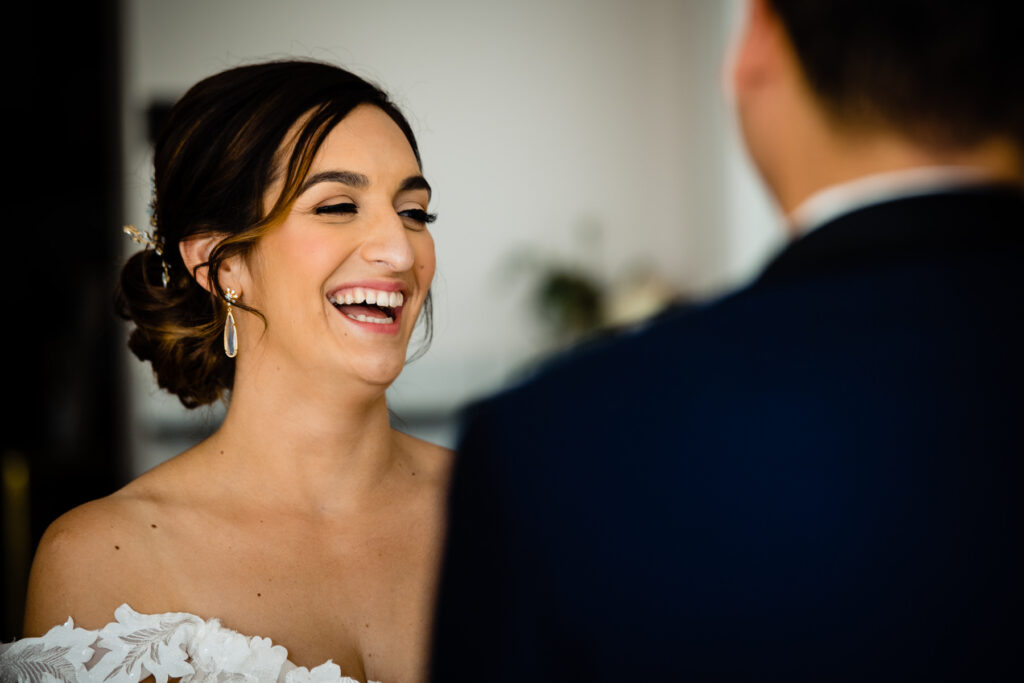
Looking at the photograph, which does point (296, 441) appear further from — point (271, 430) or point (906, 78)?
point (906, 78)

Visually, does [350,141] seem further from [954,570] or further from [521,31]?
[521,31]

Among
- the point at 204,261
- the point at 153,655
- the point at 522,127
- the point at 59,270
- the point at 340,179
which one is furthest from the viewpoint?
the point at 522,127

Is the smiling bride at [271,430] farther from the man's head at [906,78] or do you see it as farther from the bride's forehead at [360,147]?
the man's head at [906,78]

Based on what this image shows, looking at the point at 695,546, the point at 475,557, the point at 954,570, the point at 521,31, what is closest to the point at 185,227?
the point at 475,557

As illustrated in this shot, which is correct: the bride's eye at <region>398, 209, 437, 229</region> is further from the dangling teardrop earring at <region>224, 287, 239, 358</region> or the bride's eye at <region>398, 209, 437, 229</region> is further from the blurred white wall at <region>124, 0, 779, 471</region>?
the blurred white wall at <region>124, 0, 779, 471</region>

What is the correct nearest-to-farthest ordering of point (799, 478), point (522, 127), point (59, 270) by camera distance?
point (799, 478) → point (59, 270) → point (522, 127)

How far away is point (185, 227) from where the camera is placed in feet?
4.74

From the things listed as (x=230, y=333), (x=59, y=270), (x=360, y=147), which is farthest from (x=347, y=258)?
(x=59, y=270)

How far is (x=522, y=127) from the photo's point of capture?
218 inches

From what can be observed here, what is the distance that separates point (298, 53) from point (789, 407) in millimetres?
5071


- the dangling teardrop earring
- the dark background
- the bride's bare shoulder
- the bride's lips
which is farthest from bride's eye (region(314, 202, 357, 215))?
the dark background

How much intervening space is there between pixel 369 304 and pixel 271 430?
276 mm

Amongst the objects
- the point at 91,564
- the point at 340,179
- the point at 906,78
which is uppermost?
the point at 340,179

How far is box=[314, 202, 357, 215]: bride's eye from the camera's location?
1.38m
